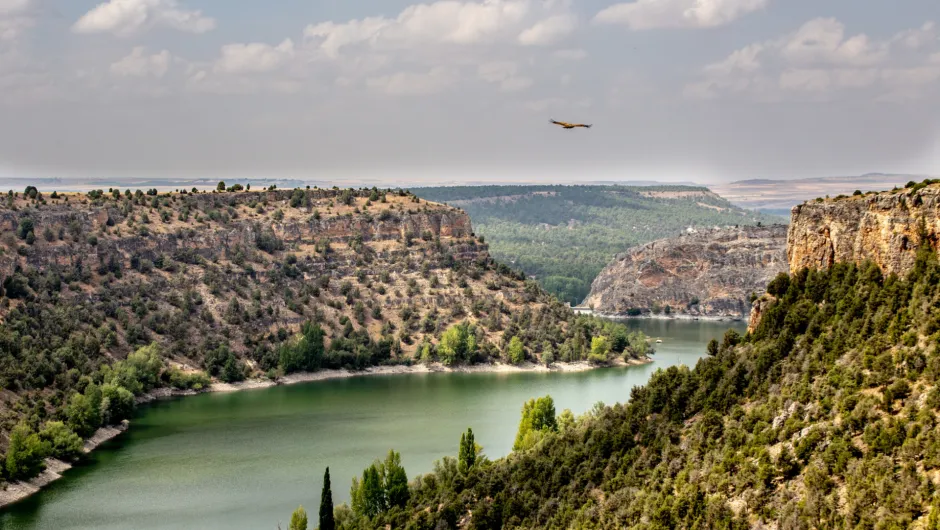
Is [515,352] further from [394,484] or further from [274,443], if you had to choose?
[394,484]

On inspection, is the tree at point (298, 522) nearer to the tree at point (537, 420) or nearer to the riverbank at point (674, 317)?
the tree at point (537, 420)

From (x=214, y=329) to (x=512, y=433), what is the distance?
39.0 m

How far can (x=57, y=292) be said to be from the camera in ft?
298

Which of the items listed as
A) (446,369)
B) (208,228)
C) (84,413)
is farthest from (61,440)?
(208,228)

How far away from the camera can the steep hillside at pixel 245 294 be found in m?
85.6

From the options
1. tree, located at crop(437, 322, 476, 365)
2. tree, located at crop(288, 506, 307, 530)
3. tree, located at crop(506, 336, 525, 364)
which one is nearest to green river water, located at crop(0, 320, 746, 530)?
tree, located at crop(437, 322, 476, 365)

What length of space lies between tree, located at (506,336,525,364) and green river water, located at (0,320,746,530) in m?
3.61

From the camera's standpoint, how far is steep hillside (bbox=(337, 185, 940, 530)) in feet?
89.9

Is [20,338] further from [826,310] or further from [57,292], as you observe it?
[826,310]

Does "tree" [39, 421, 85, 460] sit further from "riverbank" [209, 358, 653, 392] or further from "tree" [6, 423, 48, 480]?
"riverbank" [209, 358, 653, 392]

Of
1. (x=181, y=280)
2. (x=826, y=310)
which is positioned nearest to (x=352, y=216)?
(x=181, y=280)

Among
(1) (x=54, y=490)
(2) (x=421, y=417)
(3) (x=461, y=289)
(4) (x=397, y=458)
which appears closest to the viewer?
(4) (x=397, y=458)

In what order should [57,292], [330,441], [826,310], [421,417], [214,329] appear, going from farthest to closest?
[214,329] → [57,292] → [421,417] → [330,441] → [826,310]

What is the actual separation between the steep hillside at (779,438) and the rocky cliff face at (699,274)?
119m
